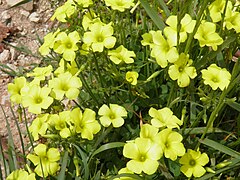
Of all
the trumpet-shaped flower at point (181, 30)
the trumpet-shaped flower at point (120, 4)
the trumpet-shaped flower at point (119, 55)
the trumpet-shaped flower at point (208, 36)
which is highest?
the trumpet-shaped flower at point (120, 4)

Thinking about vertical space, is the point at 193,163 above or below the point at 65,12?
below

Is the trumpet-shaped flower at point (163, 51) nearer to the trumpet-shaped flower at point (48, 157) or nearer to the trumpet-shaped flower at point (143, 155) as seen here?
the trumpet-shaped flower at point (143, 155)

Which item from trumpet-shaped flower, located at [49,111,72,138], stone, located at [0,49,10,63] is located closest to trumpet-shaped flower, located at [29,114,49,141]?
trumpet-shaped flower, located at [49,111,72,138]

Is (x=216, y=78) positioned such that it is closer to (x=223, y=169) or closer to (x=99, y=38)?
(x=223, y=169)

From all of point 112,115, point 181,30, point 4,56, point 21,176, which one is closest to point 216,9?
point 181,30

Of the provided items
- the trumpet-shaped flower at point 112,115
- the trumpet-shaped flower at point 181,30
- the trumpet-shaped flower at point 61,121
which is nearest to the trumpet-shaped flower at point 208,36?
the trumpet-shaped flower at point 181,30

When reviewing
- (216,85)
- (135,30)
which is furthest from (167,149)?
(135,30)
